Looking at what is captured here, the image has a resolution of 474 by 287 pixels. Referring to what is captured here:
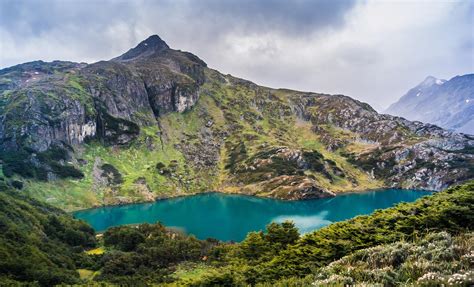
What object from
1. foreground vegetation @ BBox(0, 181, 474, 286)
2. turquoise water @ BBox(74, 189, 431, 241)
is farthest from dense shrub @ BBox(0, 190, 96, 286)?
turquoise water @ BBox(74, 189, 431, 241)

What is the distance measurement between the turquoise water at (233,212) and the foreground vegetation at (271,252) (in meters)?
28.2

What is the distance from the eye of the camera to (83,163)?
195 meters

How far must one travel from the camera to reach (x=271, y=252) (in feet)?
136

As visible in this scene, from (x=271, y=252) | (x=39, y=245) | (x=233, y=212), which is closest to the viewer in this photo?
(x=271, y=252)

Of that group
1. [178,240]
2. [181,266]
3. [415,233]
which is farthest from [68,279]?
[415,233]

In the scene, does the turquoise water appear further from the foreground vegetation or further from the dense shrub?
the dense shrub

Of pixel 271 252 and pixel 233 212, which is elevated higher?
pixel 271 252

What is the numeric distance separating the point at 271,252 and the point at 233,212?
102932mm

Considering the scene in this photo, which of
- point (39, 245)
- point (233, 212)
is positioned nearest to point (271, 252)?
point (39, 245)

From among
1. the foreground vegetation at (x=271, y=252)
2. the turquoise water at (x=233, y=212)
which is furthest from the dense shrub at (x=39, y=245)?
the turquoise water at (x=233, y=212)

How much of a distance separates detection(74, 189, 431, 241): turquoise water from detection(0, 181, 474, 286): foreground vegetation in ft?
92.4

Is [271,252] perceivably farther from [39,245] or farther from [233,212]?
[233,212]

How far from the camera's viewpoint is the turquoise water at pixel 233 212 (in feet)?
374

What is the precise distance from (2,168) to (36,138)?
3644 cm
